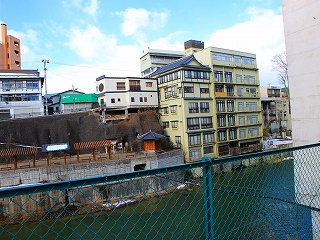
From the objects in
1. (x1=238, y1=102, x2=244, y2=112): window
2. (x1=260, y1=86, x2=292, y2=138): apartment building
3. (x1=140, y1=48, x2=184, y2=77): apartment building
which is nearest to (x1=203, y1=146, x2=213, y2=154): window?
(x1=238, y1=102, x2=244, y2=112): window

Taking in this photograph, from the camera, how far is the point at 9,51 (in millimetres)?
29766

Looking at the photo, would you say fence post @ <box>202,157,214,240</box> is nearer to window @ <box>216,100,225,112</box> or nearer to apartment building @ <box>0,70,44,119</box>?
window @ <box>216,100,225,112</box>

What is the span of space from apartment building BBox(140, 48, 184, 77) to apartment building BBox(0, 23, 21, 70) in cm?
1662

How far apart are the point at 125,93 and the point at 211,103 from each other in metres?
7.99

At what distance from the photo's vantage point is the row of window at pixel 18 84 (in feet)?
76.0

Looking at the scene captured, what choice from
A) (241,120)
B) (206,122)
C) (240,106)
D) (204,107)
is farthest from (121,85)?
(241,120)

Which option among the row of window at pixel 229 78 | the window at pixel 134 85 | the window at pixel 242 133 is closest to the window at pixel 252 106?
the row of window at pixel 229 78

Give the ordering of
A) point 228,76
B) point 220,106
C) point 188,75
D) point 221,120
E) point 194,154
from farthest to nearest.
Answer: point 228,76 → point 220,106 → point 221,120 → point 188,75 → point 194,154

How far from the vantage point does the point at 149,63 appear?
3089cm

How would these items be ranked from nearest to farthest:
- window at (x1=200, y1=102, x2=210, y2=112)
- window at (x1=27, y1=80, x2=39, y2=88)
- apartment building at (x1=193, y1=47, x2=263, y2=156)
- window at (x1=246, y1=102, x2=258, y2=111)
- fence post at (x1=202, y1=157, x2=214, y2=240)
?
1. fence post at (x1=202, y1=157, x2=214, y2=240)
2. window at (x1=200, y1=102, x2=210, y2=112)
3. apartment building at (x1=193, y1=47, x2=263, y2=156)
4. window at (x1=246, y1=102, x2=258, y2=111)
5. window at (x1=27, y1=80, x2=39, y2=88)

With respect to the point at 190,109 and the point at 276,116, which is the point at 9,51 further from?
the point at 276,116

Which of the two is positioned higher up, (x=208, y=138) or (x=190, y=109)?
(x=190, y=109)

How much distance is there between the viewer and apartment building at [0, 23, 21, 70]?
2928 cm

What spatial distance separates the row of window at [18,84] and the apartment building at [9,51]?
8138 mm
